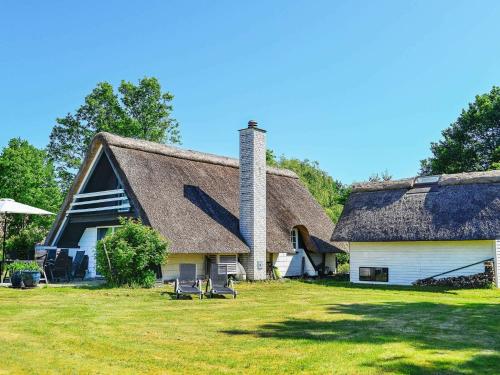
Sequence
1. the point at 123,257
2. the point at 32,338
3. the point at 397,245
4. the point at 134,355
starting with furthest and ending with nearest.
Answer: the point at 397,245, the point at 123,257, the point at 32,338, the point at 134,355

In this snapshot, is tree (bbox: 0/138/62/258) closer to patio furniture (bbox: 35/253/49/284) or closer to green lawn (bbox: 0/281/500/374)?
patio furniture (bbox: 35/253/49/284)

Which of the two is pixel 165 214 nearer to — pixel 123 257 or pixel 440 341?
pixel 123 257

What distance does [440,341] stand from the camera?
870cm

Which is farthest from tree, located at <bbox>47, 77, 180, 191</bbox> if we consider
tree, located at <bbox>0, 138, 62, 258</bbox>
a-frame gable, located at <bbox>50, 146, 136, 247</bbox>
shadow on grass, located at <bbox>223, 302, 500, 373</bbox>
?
shadow on grass, located at <bbox>223, 302, 500, 373</bbox>

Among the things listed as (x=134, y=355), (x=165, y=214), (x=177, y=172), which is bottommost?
(x=134, y=355)

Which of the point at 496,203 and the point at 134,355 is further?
the point at 496,203

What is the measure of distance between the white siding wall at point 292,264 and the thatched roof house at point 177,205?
173 millimetres

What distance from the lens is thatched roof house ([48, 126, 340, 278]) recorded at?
768 inches

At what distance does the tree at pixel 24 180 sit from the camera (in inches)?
1241

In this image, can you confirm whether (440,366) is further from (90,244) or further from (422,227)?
(90,244)

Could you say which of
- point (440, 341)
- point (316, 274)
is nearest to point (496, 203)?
point (316, 274)

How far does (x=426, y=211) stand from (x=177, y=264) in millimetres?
10466

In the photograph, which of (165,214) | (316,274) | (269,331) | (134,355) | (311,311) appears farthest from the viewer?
(316,274)

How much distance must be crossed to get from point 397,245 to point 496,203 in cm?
417
